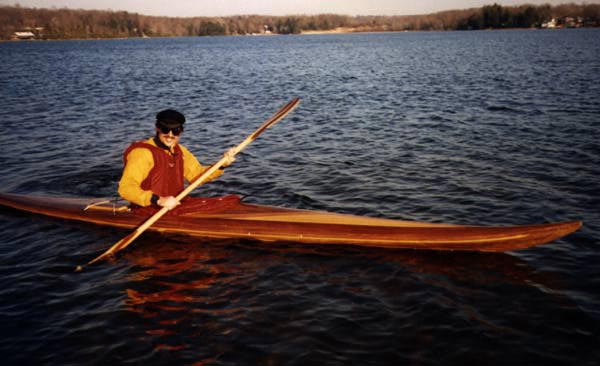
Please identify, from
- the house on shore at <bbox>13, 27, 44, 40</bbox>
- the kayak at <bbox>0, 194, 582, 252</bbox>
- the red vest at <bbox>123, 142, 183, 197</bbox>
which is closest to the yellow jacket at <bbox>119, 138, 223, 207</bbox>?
the red vest at <bbox>123, 142, 183, 197</bbox>

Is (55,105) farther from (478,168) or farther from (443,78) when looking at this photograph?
(443,78)

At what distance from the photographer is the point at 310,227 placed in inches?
291

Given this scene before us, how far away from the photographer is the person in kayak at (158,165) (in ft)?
22.5

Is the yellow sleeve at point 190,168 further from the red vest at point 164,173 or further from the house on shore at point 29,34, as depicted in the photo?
the house on shore at point 29,34

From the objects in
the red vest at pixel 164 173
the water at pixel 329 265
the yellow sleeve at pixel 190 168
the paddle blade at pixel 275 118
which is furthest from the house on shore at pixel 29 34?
the paddle blade at pixel 275 118

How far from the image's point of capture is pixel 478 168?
11859mm

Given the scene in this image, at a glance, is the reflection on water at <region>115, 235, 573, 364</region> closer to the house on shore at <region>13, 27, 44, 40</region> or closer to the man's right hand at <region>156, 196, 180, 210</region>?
the man's right hand at <region>156, 196, 180, 210</region>

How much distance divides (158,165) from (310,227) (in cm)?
276

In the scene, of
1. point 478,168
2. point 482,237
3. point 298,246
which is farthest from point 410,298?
point 478,168

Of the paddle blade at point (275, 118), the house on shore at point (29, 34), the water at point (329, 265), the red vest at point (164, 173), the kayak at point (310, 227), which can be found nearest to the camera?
the water at point (329, 265)

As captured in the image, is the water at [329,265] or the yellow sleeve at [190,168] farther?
the yellow sleeve at [190,168]

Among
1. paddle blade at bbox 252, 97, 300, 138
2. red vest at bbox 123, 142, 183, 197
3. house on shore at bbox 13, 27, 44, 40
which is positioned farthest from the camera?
house on shore at bbox 13, 27, 44, 40

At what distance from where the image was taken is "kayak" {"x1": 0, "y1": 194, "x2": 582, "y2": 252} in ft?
21.9

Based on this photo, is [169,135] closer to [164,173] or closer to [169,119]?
[169,119]
